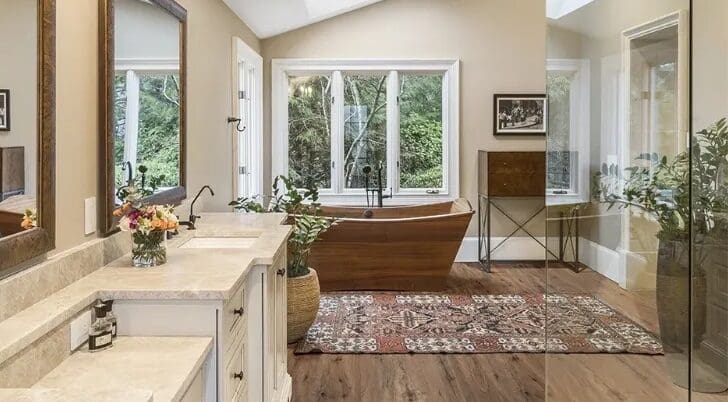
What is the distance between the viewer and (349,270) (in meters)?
5.39

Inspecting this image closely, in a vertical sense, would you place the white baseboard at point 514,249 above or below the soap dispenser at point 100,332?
below

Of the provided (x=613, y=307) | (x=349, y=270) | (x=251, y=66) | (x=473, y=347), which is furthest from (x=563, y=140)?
(x=251, y=66)

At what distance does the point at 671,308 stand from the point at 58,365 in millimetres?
3416

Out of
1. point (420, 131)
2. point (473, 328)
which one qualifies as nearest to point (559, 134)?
point (473, 328)

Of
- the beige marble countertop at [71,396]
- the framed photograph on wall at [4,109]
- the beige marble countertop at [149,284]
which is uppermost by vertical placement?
the framed photograph on wall at [4,109]

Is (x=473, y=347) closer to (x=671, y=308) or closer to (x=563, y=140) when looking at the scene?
(x=671, y=308)

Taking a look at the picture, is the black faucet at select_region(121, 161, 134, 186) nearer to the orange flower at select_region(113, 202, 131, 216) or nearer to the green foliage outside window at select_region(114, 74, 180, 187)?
the green foliage outside window at select_region(114, 74, 180, 187)

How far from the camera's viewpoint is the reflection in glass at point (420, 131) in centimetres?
689

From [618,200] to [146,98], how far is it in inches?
130

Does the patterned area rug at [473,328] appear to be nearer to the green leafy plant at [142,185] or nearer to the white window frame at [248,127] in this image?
the white window frame at [248,127]

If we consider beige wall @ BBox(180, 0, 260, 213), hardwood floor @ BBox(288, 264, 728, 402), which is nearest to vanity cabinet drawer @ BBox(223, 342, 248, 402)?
hardwood floor @ BBox(288, 264, 728, 402)

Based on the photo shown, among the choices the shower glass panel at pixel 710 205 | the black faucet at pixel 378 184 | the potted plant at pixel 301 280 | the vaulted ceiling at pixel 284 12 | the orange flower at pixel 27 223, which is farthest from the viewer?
the black faucet at pixel 378 184

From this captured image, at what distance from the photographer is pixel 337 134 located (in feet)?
22.5

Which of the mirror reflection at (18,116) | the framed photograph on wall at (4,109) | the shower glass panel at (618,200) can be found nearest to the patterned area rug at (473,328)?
the shower glass panel at (618,200)
